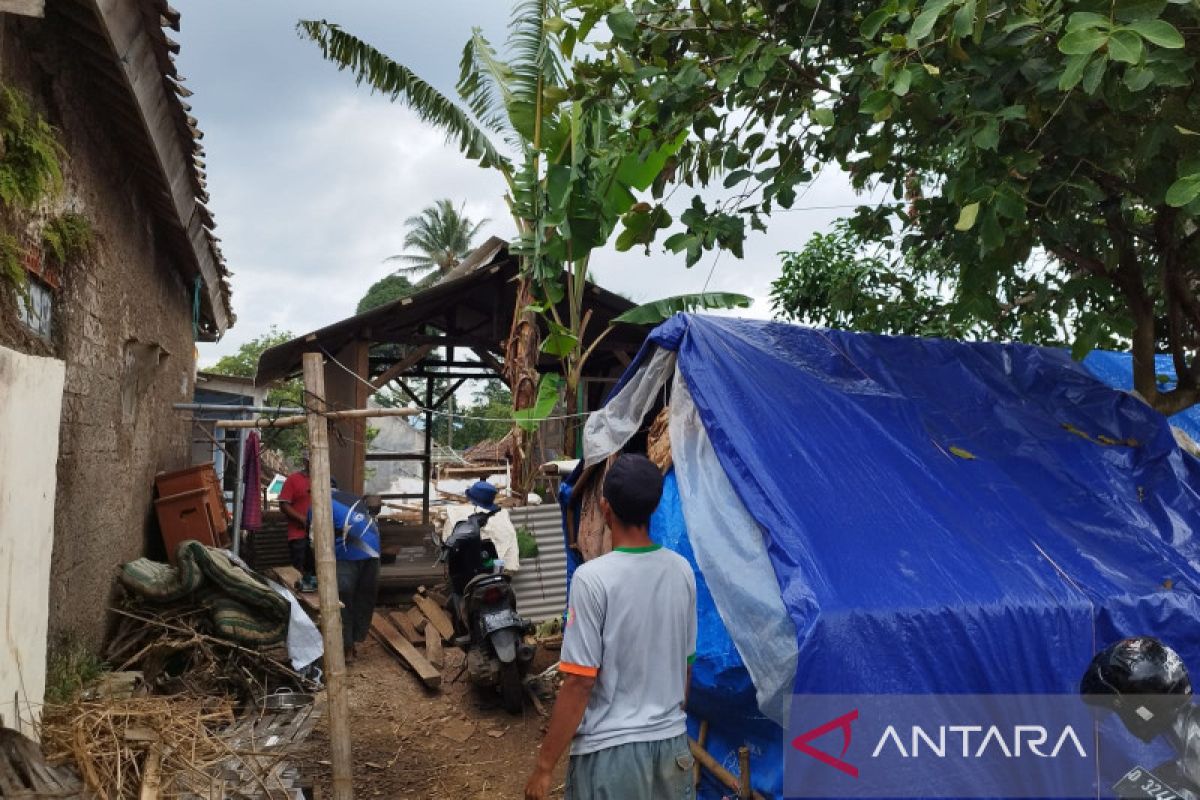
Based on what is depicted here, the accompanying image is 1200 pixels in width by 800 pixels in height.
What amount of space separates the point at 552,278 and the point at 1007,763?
17.4ft

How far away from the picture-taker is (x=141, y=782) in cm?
357

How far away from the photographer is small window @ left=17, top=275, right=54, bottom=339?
3.53 m

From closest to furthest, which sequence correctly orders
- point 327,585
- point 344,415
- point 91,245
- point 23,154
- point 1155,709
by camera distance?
point 1155,709 < point 23,154 < point 327,585 < point 344,415 < point 91,245

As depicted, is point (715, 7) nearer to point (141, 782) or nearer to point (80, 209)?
point (80, 209)

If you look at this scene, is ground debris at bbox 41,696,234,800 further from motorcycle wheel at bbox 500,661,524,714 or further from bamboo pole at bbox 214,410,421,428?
motorcycle wheel at bbox 500,661,524,714

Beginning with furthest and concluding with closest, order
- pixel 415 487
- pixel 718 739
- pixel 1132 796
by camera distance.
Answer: pixel 415 487, pixel 718 739, pixel 1132 796

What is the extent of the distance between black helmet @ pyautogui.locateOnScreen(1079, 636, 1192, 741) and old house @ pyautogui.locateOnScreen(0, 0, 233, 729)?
3.30 metres

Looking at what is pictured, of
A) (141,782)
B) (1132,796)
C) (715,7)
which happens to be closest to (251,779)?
(141,782)

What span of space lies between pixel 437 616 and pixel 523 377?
8.61 ft

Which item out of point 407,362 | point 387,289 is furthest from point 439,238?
point 407,362

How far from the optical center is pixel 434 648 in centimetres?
756

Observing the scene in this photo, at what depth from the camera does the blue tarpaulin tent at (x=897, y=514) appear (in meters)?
3.26

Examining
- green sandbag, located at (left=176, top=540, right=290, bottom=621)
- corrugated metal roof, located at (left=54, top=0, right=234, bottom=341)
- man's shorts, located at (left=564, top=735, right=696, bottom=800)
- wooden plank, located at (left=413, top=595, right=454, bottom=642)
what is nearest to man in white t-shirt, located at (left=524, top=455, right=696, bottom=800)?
man's shorts, located at (left=564, top=735, right=696, bottom=800)

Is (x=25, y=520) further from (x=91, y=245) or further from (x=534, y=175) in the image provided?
(x=534, y=175)
